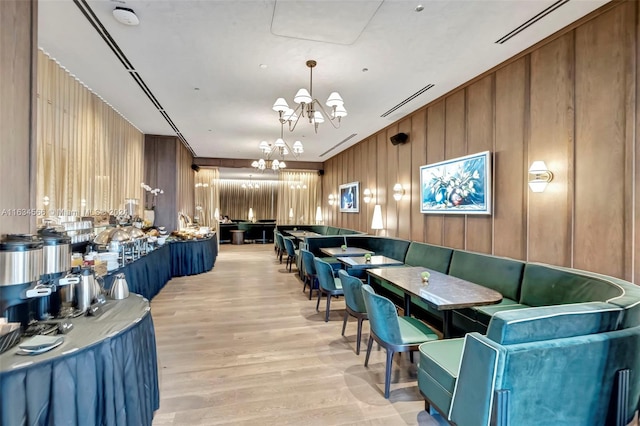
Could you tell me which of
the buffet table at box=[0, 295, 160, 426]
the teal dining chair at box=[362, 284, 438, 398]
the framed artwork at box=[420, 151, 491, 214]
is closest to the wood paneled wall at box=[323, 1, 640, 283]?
the framed artwork at box=[420, 151, 491, 214]

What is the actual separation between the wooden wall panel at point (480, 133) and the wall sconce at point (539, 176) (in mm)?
834

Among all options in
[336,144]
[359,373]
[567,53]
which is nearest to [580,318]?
[359,373]

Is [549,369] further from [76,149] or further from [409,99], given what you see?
[76,149]

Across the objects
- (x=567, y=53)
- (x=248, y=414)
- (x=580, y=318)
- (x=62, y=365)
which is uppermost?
(x=567, y=53)

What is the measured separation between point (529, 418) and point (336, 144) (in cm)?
801

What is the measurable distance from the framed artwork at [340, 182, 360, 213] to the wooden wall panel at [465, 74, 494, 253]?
434 centimetres

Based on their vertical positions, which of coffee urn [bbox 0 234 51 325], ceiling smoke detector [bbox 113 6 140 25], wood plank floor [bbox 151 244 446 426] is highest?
ceiling smoke detector [bbox 113 6 140 25]

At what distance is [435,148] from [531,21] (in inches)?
94.9

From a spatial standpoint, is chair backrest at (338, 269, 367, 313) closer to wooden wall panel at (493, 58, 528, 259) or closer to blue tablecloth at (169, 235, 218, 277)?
wooden wall panel at (493, 58, 528, 259)

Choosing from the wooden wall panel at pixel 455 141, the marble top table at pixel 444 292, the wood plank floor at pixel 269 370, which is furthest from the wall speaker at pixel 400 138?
the wood plank floor at pixel 269 370

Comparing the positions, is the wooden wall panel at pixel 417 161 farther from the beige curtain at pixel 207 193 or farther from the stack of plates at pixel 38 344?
the beige curtain at pixel 207 193

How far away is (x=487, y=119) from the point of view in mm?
4176

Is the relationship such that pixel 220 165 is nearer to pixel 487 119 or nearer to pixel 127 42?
pixel 127 42

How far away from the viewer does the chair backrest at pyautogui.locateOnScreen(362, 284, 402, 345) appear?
95.3 inches
